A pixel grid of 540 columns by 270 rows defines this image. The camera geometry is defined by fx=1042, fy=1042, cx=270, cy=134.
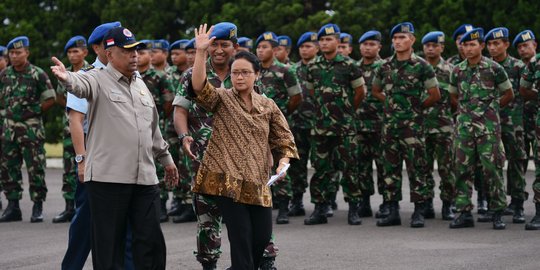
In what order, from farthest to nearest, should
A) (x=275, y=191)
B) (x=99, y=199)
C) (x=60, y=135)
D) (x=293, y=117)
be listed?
(x=60, y=135), (x=293, y=117), (x=275, y=191), (x=99, y=199)

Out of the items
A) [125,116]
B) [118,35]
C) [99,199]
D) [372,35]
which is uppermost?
[372,35]

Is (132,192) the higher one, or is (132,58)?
(132,58)

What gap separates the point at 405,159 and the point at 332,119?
0.98 meters

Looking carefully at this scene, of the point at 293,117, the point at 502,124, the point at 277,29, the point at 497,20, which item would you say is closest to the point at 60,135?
the point at 277,29

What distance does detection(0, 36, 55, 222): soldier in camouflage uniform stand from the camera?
13.1 meters

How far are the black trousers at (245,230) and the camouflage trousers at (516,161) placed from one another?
6.13 meters

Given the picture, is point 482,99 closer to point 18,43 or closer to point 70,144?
point 70,144

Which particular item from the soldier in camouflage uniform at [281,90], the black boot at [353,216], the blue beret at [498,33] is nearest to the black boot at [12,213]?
the soldier in camouflage uniform at [281,90]

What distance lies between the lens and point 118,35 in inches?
284

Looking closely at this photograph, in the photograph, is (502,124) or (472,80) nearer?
(472,80)

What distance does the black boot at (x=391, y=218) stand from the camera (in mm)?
12195

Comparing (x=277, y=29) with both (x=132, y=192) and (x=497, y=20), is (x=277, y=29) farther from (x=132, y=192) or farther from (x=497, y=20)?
(x=132, y=192)

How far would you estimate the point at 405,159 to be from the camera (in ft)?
40.0

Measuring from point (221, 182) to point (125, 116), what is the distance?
31.4 inches
